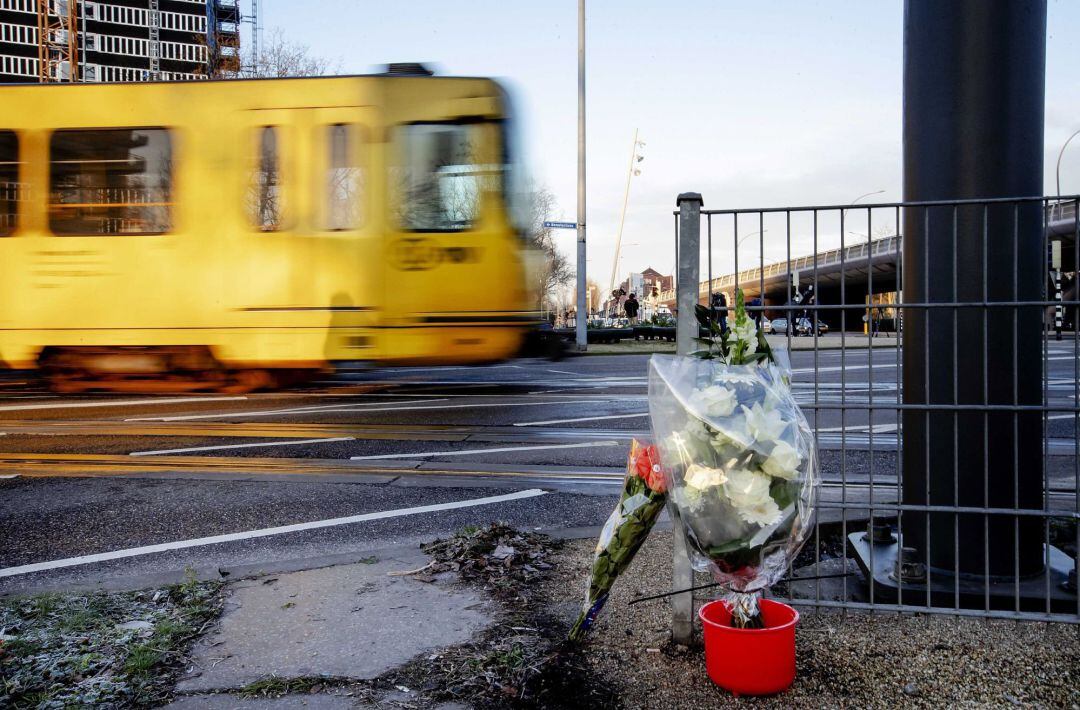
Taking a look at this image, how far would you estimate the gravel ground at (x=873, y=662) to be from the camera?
2.58m

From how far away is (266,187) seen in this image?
34.5 feet

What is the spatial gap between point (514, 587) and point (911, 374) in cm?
183

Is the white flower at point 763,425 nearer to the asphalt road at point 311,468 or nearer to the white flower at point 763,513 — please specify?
the white flower at point 763,513

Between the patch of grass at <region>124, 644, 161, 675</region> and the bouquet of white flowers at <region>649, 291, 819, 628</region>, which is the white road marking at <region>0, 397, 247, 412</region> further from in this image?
the bouquet of white flowers at <region>649, 291, 819, 628</region>

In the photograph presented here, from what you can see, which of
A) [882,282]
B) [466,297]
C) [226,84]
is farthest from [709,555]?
[226,84]

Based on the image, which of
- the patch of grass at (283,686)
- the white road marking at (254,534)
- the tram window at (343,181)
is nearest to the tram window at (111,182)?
the tram window at (343,181)

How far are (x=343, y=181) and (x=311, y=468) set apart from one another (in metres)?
4.72

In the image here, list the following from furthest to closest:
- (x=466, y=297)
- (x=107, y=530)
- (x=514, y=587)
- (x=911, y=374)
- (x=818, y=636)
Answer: (x=466, y=297) < (x=107, y=530) < (x=514, y=587) < (x=911, y=374) < (x=818, y=636)

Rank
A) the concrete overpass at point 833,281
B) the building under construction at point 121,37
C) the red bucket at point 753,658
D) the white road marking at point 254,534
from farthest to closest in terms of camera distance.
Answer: the building under construction at point 121,37
the white road marking at point 254,534
the concrete overpass at point 833,281
the red bucket at point 753,658

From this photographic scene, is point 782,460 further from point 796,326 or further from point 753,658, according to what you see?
point 796,326

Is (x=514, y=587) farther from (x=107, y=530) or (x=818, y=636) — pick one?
(x=107, y=530)

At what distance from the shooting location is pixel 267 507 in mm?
5492

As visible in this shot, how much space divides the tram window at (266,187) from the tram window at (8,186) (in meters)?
2.97

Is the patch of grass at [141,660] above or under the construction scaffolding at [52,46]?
under
